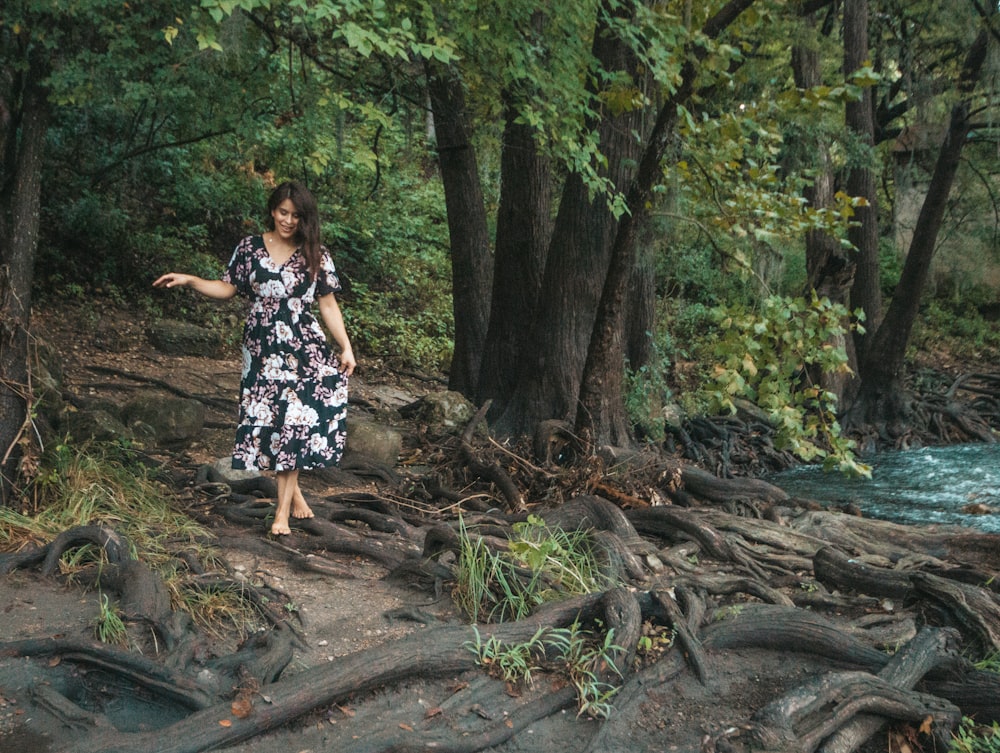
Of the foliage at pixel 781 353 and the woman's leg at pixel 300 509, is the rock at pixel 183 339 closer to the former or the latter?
the woman's leg at pixel 300 509

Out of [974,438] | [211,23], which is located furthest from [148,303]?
[974,438]

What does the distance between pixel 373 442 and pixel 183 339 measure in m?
4.33

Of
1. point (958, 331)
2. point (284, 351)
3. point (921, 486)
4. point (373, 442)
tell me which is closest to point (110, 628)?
point (284, 351)

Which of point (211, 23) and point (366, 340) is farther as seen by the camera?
point (366, 340)

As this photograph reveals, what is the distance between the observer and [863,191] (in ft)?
50.6

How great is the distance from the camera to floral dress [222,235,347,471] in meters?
6.03

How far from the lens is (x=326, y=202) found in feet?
54.9

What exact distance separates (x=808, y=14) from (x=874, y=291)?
4422 millimetres

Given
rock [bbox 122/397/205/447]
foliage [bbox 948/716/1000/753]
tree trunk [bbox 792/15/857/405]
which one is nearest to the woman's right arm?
rock [bbox 122/397/205/447]

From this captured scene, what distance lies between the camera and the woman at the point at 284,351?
6012 millimetres

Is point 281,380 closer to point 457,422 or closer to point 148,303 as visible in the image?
point 457,422

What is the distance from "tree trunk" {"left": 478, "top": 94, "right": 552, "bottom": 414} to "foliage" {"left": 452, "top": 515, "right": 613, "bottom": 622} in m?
4.47

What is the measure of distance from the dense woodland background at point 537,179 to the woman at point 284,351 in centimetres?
102

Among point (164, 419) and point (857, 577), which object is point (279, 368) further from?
point (857, 577)
